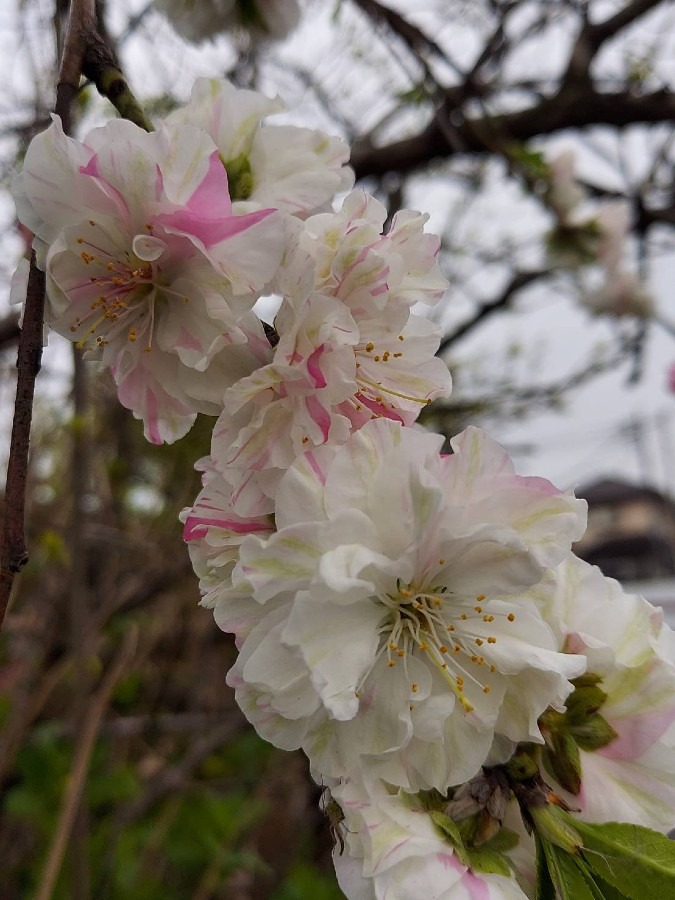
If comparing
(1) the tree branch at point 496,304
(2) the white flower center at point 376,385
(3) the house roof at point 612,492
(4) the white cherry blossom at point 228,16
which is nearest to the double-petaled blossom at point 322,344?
(2) the white flower center at point 376,385

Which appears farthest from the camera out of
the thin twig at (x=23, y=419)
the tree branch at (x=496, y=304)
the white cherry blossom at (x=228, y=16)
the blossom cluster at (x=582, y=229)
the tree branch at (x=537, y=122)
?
the tree branch at (x=496, y=304)

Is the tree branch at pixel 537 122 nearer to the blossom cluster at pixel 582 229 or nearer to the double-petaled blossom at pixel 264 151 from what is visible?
the blossom cluster at pixel 582 229

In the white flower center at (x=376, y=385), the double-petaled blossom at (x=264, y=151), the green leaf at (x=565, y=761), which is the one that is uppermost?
the double-petaled blossom at (x=264, y=151)

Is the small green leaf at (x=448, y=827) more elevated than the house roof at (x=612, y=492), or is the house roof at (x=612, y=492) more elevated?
the house roof at (x=612, y=492)

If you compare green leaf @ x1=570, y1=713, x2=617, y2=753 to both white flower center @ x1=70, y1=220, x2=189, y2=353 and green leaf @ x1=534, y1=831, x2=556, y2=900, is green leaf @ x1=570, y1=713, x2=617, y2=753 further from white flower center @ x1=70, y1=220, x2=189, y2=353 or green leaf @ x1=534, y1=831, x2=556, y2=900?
white flower center @ x1=70, y1=220, x2=189, y2=353

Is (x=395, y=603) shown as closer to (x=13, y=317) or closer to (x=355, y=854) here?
(x=355, y=854)

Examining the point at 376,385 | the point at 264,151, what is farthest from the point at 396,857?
the point at 264,151

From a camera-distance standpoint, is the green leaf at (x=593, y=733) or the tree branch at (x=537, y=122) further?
the tree branch at (x=537, y=122)
